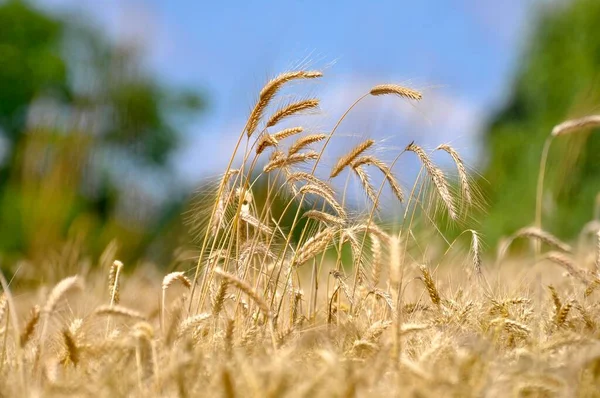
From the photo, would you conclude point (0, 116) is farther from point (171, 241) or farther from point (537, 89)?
point (171, 241)

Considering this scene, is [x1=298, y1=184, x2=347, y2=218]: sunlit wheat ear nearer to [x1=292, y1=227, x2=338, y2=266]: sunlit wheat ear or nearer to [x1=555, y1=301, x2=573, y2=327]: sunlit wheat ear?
[x1=292, y1=227, x2=338, y2=266]: sunlit wheat ear

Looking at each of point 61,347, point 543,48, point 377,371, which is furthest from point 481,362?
point 543,48

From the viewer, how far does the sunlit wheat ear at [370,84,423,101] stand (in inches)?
111

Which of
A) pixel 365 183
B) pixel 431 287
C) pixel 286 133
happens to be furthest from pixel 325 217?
pixel 431 287

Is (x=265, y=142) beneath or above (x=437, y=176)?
above

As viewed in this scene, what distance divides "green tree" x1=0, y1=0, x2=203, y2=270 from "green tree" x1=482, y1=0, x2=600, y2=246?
4.93 m

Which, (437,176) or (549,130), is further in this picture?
(549,130)

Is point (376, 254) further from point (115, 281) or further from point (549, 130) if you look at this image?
point (549, 130)

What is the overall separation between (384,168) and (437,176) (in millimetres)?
208

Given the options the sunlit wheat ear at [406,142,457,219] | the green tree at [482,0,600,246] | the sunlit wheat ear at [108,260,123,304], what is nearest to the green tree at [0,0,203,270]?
the sunlit wheat ear at [108,260,123,304]

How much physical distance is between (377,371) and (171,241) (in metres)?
6.87

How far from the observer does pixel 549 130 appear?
13.9 m

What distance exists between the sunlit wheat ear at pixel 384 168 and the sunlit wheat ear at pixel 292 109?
0.87 feet

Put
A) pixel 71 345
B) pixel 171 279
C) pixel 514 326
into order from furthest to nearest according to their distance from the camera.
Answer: pixel 171 279
pixel 514 326
pixel 71 345
